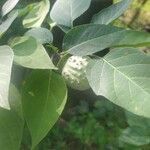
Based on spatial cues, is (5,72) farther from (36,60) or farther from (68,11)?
(68,11)

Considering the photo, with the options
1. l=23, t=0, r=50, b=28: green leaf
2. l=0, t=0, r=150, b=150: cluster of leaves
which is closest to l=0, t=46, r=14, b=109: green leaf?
l=0, t=0, r=150, b=150: cluster of leaves

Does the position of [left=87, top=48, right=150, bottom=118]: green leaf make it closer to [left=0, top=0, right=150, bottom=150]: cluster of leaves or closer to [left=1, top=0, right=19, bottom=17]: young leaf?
[left=0, top=0, right=150, bottom=150]: cluster of leaves

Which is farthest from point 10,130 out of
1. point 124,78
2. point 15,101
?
point 124,78

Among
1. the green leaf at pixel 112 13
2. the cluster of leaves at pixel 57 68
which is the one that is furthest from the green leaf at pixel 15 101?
the green leaf at pixel 112 13

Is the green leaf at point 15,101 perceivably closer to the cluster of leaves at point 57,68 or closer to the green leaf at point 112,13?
the cluster of leaves at point 57,68

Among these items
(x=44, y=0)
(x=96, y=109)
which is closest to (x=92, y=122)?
(x=96, y=109)
